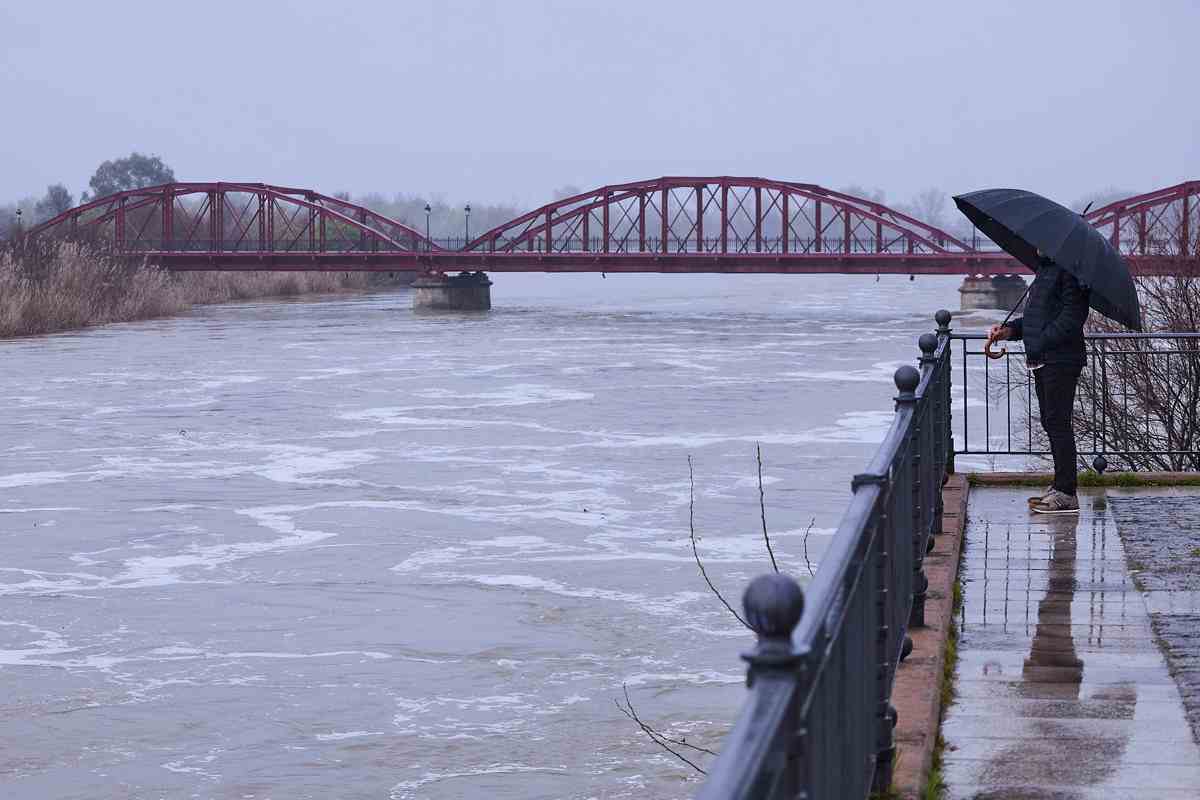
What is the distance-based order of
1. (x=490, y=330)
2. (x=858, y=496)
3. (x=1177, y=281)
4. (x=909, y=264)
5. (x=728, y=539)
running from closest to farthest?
(x=858, y=496), (x=728, y=539), (x=1177, y=281), (x=490, y=330), (x=909, y=264)

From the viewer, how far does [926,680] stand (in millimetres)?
6836

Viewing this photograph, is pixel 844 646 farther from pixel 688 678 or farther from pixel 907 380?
pixel 688 678

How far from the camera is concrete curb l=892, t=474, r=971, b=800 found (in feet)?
18.9

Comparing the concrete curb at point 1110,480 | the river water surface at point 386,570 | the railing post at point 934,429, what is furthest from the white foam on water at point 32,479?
the railing post at point 934,429

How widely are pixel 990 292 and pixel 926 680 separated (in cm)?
7667

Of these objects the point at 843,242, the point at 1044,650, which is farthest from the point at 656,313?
the point at 1044,650

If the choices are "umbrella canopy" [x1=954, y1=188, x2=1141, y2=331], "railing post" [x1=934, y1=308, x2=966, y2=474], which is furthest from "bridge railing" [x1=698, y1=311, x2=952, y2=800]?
"railing post" [x1=934, y1=308, x2=966, y2=474]

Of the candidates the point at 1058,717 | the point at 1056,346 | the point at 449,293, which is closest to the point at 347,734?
the point at 1056,346

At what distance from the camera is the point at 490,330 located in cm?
6550

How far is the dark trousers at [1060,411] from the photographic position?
10.7 metres

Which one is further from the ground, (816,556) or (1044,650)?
(1044,650)

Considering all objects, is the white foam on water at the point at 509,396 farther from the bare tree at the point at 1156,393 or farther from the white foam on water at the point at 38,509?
the bare tree at the point at 1156,393

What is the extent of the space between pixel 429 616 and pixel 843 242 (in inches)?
2770

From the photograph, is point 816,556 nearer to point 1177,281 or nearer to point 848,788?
point 1177,281
